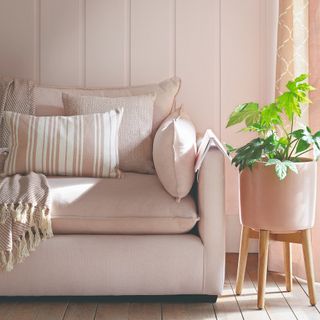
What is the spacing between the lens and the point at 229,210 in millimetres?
3693

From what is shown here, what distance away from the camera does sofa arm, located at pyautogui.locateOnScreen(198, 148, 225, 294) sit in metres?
2.63

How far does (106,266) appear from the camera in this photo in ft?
8.64

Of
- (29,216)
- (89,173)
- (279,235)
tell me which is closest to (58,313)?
(29,216)

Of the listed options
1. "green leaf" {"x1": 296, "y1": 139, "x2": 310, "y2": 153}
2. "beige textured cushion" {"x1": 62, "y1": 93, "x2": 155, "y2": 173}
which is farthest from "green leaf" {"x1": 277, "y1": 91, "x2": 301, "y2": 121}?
"beige textured cushion" {"x1": 62, "y1": 93, "x2": 155, "y2": 173}

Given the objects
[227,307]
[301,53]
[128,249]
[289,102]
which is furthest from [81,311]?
[301,53]

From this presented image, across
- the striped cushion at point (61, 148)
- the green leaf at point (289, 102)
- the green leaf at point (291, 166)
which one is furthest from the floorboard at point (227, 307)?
the green leaf at point (289, 102)

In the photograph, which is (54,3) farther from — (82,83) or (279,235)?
(279,235)

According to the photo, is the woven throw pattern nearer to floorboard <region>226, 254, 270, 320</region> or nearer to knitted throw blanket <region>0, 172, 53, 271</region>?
knitted throw blanket <region>0, 172, 53, 271</region>

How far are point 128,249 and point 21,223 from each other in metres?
0.43

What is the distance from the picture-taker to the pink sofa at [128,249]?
8.61 feet

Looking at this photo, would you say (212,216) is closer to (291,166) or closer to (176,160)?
(176,160)

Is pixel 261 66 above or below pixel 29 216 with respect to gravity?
above

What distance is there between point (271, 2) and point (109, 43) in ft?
3.01

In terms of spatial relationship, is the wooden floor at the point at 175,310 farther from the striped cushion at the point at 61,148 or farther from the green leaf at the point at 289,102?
the green leaf at the point at 289,102
